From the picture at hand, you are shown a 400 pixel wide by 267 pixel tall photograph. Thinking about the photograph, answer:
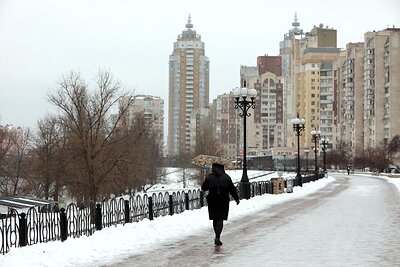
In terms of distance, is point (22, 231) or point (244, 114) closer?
point (22, 231)

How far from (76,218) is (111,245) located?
161 cm

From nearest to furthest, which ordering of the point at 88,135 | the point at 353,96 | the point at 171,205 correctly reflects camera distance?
the point at 171,205, the point at 88,135, the point at 353,96

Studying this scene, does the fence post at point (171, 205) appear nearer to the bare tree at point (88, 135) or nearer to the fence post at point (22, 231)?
the fence post at point (22, 231)

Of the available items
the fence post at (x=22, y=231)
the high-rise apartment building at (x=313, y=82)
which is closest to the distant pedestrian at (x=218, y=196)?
the fence post at (x=22, y=231)

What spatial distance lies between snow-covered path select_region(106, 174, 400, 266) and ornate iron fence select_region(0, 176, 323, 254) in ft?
7.22

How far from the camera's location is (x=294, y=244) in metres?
13.2

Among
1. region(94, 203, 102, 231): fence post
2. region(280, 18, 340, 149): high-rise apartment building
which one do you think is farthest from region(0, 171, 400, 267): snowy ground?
region(280, 18, 340, 149): high-rise apartment building

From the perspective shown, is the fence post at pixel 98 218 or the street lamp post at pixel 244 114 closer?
the fence post at pixel 98 218

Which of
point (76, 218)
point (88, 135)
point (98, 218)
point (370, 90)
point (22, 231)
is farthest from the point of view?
point (370, 90)

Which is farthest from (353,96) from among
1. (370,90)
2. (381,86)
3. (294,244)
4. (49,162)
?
(294,244)

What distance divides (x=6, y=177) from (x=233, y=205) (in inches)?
1510

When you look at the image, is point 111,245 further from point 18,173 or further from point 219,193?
point 18,173

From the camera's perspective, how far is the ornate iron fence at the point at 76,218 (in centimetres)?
1198

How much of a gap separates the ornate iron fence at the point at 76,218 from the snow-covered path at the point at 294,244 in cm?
220
